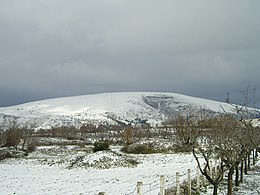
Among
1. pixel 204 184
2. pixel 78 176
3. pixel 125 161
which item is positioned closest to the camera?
pixel 204 184

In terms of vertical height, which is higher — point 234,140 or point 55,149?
point 234,140

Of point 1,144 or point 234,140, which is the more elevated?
point 234,140

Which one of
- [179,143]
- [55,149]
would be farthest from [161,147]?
[55,149]

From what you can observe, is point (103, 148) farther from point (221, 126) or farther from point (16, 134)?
point (221, 126)

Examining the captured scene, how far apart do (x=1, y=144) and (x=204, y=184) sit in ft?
164

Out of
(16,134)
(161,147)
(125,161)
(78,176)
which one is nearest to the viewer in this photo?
(78,176)

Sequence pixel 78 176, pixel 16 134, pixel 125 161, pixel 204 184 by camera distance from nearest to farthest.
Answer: pixel 204 184 → pixel 78 176 → pixel 125 161 → pixel 16 134

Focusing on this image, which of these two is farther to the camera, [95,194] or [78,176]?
[78,176]

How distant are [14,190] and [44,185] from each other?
7.90 feet

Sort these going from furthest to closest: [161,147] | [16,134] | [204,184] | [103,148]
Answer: [16,134]
[161,147]
[103,148]
[204,184]

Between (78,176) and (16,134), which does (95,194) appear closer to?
(78,176)

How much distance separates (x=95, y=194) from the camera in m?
19.5

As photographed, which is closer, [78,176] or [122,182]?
[122,182]

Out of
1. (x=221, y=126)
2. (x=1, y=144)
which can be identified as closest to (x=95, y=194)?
(x=221, y=126)
